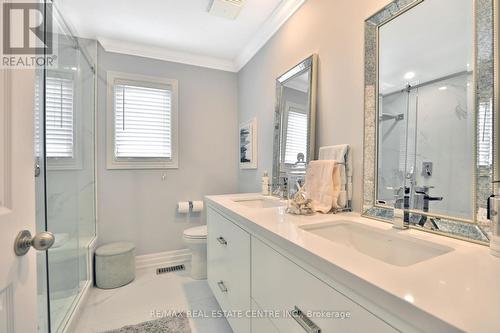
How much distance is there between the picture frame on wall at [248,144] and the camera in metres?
2.44

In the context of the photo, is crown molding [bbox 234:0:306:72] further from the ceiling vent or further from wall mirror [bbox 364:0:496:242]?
wall mirror [bbox 364:0:496:242]

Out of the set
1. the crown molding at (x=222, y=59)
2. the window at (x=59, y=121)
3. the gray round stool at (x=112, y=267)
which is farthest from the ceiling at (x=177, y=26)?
the gray round stool at (x=112, y=267)

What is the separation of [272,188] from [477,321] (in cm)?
168

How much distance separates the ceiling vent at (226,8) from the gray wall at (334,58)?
1.29 feet

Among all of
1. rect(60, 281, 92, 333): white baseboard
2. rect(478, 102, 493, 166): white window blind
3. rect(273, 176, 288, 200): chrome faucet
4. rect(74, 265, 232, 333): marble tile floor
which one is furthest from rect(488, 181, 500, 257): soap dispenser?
rect(60, 281, 92, 333): white baseboard

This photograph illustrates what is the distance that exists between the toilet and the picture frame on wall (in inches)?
34.7

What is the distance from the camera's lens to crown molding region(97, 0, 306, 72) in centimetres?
187

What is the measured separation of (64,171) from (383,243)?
206 cm

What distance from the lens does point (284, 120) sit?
1.87m

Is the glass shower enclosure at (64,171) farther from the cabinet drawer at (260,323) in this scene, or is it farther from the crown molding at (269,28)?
the crown molding at (269,28)

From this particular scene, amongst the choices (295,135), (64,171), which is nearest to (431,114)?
(295,135)

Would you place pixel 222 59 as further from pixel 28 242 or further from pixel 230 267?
pixel 28 242

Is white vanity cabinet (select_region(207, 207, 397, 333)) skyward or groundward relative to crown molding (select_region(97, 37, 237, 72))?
groundward

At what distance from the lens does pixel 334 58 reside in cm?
139
